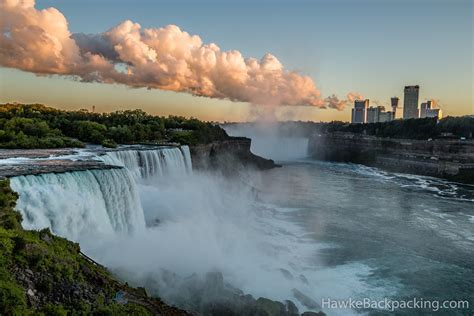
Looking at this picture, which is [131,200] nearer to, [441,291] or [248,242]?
[248,242]

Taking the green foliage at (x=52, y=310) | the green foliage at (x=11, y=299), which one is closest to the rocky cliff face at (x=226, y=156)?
the green foliage at (x=52, y=310)

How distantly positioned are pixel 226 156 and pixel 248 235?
27.8 metres

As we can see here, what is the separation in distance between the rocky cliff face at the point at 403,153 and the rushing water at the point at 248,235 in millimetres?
31304

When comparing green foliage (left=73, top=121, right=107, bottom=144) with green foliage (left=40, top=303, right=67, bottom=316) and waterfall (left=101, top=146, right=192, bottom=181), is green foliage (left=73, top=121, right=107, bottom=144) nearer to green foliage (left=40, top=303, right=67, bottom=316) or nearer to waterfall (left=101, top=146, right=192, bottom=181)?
waterfall (left=101, top=146, right=192, bottom=181)

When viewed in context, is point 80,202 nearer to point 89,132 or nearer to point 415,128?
point 89,132

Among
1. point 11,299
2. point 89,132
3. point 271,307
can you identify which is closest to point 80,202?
point 271,307

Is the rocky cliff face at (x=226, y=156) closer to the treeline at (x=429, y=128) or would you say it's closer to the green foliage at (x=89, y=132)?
the green foliage at (x=89, y=132)

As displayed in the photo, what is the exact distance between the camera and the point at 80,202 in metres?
15.0

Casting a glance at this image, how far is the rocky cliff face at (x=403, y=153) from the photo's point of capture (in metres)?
62.4

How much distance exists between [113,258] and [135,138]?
2828 centimetres

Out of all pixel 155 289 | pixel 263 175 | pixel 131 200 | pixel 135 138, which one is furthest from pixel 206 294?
pixel 263 175

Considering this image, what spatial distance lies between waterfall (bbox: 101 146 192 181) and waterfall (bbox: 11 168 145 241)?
5551mm

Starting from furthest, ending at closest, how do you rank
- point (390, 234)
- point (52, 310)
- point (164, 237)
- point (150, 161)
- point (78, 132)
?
point (78, 132), point (150, 161), point (390, 234), point (164, 237), point (52, 310)

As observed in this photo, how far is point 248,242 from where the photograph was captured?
21375 mm
